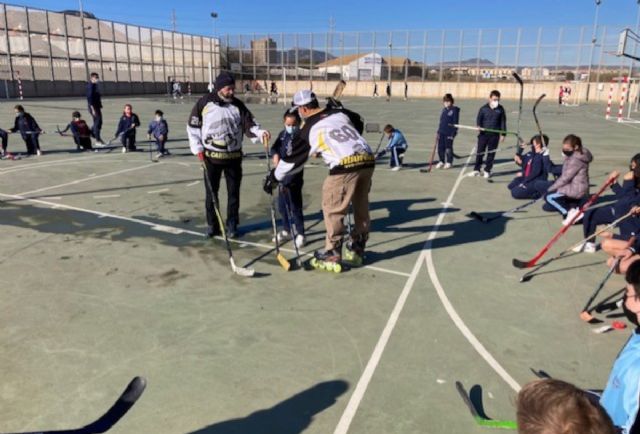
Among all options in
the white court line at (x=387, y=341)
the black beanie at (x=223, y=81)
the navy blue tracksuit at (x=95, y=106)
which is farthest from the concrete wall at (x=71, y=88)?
the white court line at (x=387, y=341)

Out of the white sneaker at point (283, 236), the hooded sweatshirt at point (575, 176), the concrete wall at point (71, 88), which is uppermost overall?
the concrete wall at point (71, 88)

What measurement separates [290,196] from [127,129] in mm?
9974

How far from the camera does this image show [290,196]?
6.55 metres

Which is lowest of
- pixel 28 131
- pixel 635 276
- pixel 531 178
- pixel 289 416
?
pixel 289 416

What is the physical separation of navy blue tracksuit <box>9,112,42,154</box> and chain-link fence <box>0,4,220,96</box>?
2948 cm

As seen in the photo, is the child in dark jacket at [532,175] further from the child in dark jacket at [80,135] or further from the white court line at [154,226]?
the child in dark jacket at [80,135]

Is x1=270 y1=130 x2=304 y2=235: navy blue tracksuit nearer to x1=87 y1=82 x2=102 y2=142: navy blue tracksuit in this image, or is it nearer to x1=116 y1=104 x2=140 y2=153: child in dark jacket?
x1=116 y1=104 x2=140 y2=153: child in dark jacket

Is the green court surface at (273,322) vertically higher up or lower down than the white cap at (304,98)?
lower down

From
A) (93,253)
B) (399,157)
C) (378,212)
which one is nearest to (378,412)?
(93,253)

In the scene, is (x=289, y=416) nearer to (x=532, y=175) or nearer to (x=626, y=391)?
(x=626, y=391)

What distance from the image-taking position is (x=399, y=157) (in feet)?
41.1

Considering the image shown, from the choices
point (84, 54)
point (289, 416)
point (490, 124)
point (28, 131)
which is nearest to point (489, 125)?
point (490, 124)

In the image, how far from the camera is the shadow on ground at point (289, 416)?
312cm

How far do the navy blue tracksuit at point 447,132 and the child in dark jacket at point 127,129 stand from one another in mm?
9032
